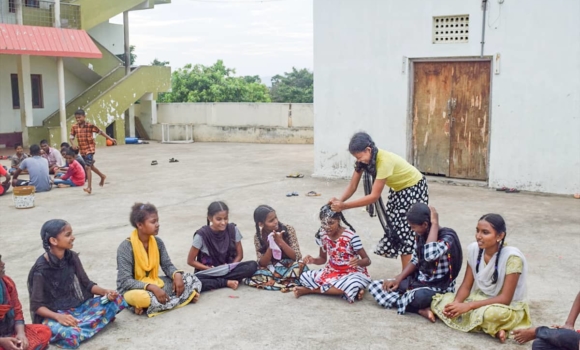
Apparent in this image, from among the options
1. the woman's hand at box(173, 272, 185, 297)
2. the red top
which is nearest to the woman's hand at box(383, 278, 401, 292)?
the woman's hand at box(173, 272, 185, 297)

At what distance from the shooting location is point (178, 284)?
4.88m

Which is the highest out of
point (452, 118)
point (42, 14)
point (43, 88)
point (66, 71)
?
point (42, 14)

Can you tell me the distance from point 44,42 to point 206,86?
11255 mm

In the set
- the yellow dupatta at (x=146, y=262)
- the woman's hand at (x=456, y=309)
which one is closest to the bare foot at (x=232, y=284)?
the yellow dupatta at (x=146, y=262)

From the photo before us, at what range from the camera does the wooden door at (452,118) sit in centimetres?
1042

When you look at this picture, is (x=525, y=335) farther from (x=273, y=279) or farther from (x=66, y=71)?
(x=66, y=71)

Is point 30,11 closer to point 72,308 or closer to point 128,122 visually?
point 128,122

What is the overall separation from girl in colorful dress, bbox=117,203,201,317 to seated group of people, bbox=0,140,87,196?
637 centimetres

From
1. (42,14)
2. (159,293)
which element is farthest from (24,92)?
(159,293)

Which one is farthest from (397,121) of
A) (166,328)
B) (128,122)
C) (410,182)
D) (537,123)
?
(128,122)

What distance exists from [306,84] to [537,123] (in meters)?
30.8

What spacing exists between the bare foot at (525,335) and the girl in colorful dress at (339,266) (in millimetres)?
1408

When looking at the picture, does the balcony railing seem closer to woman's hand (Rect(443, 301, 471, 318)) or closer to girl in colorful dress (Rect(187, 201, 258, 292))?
girl in colorful dress (Rect(187, 201, 258, 292))

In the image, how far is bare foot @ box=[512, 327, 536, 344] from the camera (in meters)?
3.78
